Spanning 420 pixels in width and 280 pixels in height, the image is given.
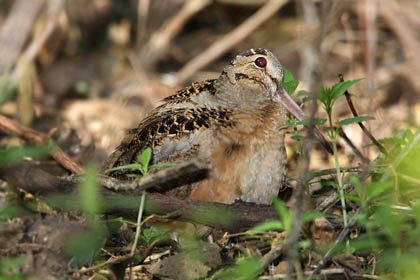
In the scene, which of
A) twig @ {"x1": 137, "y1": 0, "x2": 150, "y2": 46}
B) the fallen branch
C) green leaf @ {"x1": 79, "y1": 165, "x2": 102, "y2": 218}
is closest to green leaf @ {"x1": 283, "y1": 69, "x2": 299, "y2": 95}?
the fallen branch

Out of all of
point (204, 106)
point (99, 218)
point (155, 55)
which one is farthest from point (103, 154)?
point (155, 55)

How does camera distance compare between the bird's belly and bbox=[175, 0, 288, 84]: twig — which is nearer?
the bird's belly

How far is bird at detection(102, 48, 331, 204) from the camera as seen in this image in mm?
3451

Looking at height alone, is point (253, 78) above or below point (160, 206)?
above

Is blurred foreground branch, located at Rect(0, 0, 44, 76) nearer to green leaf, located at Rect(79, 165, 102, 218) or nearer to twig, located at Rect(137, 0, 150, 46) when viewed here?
twig, located at Rect(137, 0, 150, 46)

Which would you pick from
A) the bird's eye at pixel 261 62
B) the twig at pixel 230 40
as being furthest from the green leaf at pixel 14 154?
the twig at pixel 230 40

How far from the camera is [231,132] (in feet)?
11.5

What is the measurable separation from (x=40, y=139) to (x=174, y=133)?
1.31 metres

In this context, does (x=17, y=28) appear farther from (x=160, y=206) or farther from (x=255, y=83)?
(x=160, y=206)

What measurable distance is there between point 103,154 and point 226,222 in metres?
2.52

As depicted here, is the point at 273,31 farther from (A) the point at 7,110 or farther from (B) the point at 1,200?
(B) the point at 1,200

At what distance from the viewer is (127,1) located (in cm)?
888

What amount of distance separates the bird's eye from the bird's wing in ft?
1.12

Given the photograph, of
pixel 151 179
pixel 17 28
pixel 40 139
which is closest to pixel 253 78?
pixel 151 179
